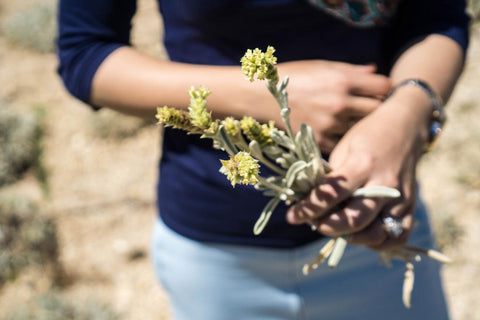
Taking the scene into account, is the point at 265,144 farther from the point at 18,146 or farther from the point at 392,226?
the point at 18,146

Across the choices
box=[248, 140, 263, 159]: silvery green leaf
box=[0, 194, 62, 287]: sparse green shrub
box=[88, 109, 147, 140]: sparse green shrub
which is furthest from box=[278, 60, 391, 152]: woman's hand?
box=[88, 109, 147, 140]: sparse green shrub

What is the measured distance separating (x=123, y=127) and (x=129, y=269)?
40.4 inches

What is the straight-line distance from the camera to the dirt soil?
2352 millimetres

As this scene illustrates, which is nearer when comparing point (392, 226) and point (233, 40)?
point (392, 226)

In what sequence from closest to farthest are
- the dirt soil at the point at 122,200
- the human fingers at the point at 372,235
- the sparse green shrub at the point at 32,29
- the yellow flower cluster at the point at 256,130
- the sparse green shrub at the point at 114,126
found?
the yellow flower cluster at the point at 256,130, the human fingers at the point at 372,235, the dirt soil at the point at 122,200, the sparse green shrub at the point at 114,126, the sparse green shrub at the point at 32,29

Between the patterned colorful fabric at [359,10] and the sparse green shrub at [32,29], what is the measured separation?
11.4 ft

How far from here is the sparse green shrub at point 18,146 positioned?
116 inches

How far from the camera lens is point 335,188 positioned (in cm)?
74

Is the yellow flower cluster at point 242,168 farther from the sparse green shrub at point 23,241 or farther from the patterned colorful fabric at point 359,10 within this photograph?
the sparse green shrub at point 23,241

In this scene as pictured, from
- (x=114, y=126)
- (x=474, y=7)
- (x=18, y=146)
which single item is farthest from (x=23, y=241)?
(x=474, y=7)

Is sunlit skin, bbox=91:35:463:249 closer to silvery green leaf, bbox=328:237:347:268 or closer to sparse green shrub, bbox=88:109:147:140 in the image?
silvery green leaf, bbox=328:237:347:268

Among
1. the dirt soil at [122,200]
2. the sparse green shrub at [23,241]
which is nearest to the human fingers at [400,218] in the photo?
the dirt soil at [122,200]

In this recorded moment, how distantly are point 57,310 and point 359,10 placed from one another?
1.91 metres

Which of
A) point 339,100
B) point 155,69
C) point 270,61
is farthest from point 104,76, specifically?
point 270,61
